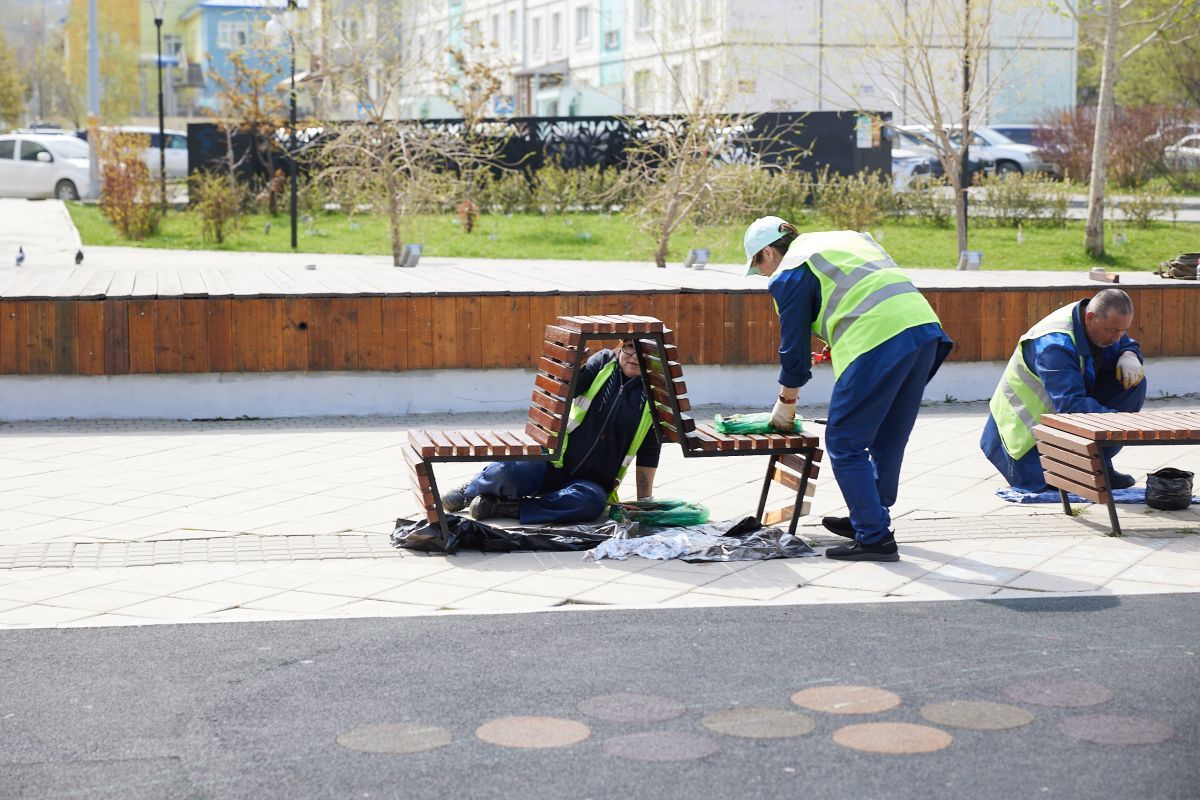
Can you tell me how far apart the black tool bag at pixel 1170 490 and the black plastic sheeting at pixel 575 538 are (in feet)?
6.70

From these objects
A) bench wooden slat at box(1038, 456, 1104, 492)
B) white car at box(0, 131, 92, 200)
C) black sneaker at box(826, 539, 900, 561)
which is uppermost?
white car at box(0, 131, 92, 200)

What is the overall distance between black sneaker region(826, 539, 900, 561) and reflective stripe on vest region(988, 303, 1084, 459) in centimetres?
168

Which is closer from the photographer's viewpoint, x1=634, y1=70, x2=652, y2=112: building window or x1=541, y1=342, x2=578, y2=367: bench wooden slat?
x1=541, y1=342, x2=578, y2=367: bench wooden slat

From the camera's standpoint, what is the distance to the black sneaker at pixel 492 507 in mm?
7613

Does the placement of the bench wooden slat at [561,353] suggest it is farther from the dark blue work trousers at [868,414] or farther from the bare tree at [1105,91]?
the bare tree at [1105,91]

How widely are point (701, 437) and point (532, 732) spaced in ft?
9.29

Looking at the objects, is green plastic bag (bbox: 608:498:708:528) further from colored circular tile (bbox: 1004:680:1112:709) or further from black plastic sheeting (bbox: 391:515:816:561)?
colored circular tile (bbox: 1004:680:1112:709)

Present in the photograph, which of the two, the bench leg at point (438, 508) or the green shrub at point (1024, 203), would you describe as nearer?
the bench leg at point (438, 508)

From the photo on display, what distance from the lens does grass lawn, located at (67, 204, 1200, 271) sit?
72.7 ft

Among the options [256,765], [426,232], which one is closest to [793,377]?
[256,765]

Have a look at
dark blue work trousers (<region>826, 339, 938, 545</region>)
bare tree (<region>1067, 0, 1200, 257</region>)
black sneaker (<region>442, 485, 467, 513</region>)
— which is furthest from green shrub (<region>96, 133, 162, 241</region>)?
dark blue work trousers (<region>826, 339, 938, 545</region>)

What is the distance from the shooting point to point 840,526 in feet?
24.1

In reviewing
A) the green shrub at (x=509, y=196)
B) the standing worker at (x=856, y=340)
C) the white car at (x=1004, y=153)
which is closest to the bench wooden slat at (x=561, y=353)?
the standing worker at (x=856, y=340)

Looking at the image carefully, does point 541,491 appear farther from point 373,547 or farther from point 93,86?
point 93,86
